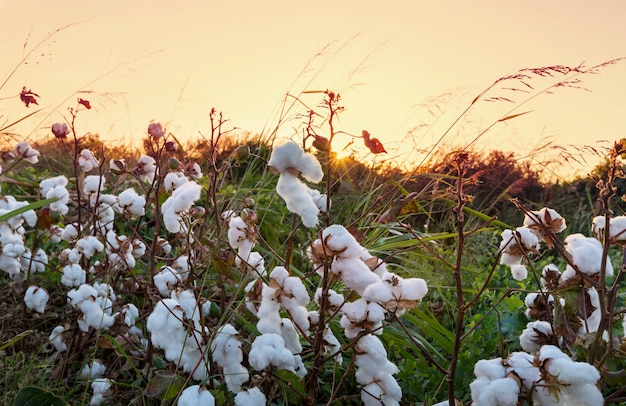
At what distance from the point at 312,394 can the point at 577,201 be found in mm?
6614

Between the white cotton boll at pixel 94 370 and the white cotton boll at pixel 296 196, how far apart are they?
1.14 meters

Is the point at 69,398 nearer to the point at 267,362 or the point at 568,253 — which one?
the point at 267,362

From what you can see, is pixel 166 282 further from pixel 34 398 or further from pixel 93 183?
pixel 93 183

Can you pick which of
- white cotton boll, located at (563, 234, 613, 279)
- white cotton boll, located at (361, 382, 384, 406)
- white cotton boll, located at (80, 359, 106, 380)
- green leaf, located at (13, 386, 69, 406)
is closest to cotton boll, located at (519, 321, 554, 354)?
white cotton boll, located at (563, 234, 613, 279)

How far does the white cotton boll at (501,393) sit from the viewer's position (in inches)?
48.1

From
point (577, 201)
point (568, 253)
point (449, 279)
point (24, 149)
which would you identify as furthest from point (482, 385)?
point (577, 201)

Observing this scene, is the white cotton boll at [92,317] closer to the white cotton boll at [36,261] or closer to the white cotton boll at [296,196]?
the white cotton boll at [36,261]

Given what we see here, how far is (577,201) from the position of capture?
771 cm

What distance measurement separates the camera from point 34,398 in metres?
1.68

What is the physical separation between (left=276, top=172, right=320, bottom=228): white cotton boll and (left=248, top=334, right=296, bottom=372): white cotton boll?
1.06 ft

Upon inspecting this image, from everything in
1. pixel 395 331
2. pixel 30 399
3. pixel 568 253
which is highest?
pixel 568 253

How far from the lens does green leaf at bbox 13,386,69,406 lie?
5.46 ft

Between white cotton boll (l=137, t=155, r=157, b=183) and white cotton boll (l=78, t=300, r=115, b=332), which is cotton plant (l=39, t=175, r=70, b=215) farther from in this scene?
white cotton boll (l=78, t=300, r=115, b=332)

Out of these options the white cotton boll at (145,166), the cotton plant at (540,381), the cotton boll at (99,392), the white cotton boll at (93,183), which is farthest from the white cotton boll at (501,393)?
the white cotton boll at (93,183)
